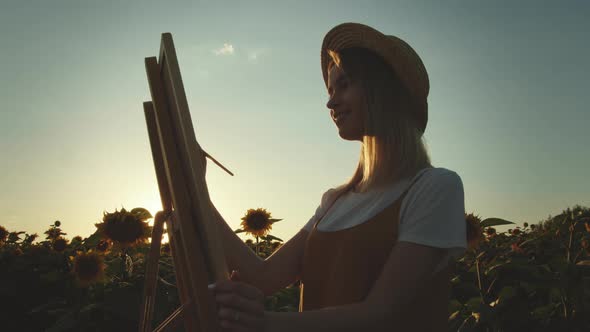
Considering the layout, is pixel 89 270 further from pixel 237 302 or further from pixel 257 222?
pixel 237 302

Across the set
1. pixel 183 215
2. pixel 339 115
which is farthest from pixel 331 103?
pixel 183 215

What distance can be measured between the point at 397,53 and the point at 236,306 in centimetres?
131

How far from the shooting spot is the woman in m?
1.48

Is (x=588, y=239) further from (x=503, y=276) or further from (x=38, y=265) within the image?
(x=38, y=265)

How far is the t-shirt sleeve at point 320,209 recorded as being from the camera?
229cm

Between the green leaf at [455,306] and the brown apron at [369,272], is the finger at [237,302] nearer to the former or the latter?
the brown apron at [369,272]

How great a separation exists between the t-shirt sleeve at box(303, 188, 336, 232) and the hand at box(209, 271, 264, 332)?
1.24 meters

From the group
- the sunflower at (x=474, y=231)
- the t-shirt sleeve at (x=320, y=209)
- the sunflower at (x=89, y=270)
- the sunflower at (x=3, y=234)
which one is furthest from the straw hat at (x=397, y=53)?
the sunflower at (x=3, y=234)

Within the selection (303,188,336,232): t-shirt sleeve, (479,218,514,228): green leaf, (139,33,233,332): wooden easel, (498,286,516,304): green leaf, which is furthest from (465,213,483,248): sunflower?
(139,33,233,332): wooden easel

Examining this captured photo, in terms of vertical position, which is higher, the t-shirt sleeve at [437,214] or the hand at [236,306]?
the t-shirt sleeve at [437,214]

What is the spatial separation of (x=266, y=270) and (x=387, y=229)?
2.37 ft

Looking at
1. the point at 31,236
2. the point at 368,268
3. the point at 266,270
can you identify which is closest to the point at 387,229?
the point at 368,268

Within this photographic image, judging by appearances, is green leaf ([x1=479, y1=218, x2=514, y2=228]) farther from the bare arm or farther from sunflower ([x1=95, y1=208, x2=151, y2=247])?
sunflower ([x1=95, y1=208, x2=151, y2=247])

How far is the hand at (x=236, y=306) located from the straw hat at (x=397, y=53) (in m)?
1.23
